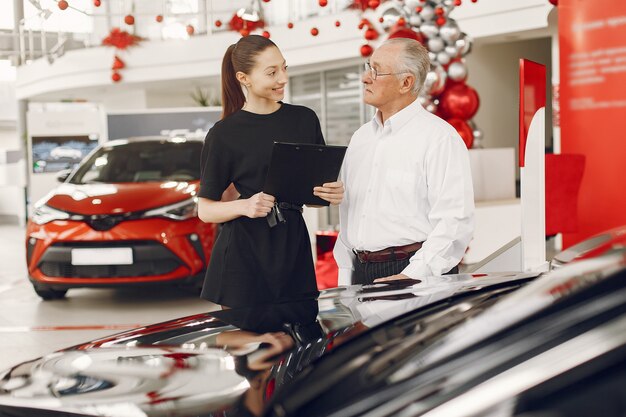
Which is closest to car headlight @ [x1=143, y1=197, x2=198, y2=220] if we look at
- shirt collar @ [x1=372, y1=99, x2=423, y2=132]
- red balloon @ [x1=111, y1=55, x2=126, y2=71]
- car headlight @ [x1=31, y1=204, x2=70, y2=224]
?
car headlight @ [x1=31, y1=204, x2=70, y2=224]

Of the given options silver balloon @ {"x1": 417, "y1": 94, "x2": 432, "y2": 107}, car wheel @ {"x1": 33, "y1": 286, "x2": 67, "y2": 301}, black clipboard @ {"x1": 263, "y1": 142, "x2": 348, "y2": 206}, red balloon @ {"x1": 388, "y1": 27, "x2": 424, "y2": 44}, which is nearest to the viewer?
black clipboard @ {"x1": 263, "y1": 142, "x2": 348, "y2": 206}

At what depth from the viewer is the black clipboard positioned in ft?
6.61

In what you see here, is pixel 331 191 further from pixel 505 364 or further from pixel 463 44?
pixel 463 44

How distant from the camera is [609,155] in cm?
554

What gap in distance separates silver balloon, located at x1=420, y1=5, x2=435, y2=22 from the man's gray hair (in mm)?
4825

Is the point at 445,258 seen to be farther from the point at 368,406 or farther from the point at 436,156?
the point at 368,406

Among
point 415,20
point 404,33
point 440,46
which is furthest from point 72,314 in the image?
point 440,46

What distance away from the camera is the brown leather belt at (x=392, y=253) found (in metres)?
2.08

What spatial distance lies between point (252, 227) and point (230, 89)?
39 cm

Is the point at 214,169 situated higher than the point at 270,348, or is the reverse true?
the point at 214,169

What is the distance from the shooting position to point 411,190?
203cm

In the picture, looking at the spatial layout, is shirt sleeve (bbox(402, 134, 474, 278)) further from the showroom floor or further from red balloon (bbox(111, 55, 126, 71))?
red balloon (bbox(111, 55, 126, 71))

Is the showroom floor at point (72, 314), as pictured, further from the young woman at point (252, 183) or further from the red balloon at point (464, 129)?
the red balloon at point (464, 129)

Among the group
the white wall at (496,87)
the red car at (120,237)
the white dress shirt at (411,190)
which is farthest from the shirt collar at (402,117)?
the white wall at (496,87)
